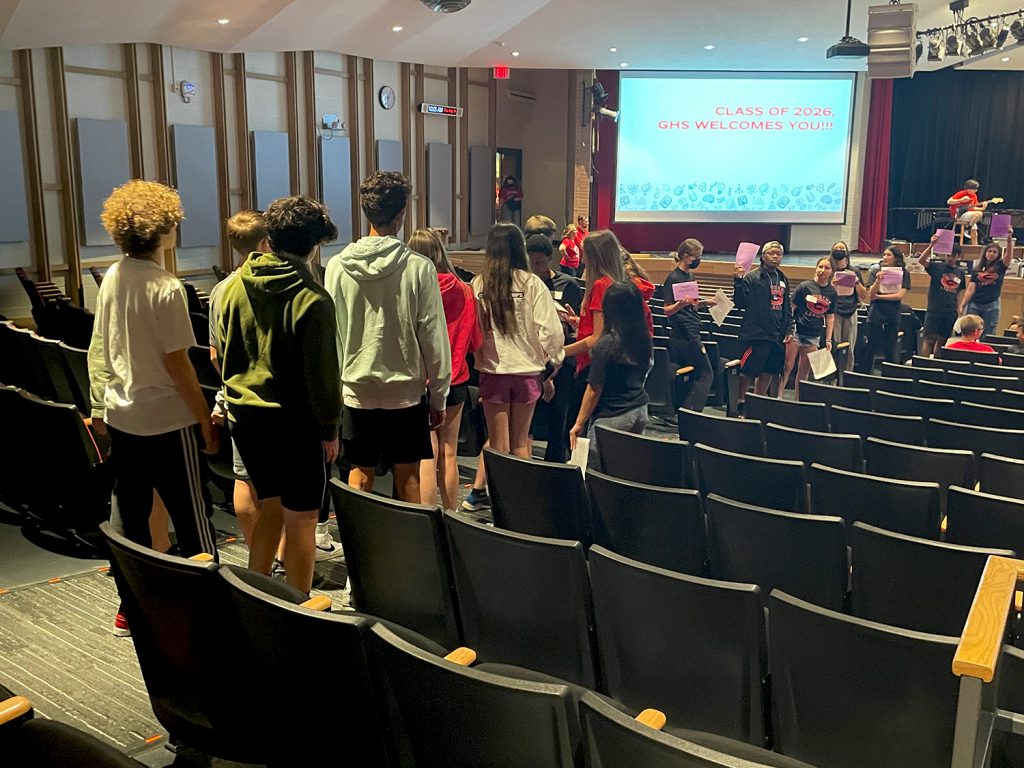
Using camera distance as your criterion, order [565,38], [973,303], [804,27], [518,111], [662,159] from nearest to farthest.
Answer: [973,303] < [804,27] < [565,38] < [662,159] < [518,111]

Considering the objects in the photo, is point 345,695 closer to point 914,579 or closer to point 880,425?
point 914,579

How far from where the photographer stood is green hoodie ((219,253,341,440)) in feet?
9.89

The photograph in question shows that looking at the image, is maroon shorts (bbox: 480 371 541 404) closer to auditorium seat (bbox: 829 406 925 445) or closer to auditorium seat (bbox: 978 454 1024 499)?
auditorium seat (bbox: 829 406 925 445)

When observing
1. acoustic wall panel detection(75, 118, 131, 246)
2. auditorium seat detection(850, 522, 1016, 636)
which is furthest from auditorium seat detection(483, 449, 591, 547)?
acoustic wall panel detection(75, 118, 131, 246)

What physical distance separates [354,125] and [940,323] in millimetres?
8554

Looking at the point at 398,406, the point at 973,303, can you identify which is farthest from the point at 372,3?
the point at 398,406

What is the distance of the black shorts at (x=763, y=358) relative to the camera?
7.32 metres

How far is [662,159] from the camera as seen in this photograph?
52.4ft

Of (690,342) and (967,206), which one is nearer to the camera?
(690,342)

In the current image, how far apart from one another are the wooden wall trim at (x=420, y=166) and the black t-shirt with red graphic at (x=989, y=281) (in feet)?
27.5

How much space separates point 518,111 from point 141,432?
15024mm

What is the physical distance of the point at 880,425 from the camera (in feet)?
15.1

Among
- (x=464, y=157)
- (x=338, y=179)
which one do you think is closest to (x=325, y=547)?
(x=338, y=179)

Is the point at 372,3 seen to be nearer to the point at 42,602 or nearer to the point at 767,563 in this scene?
the point at 42,602
